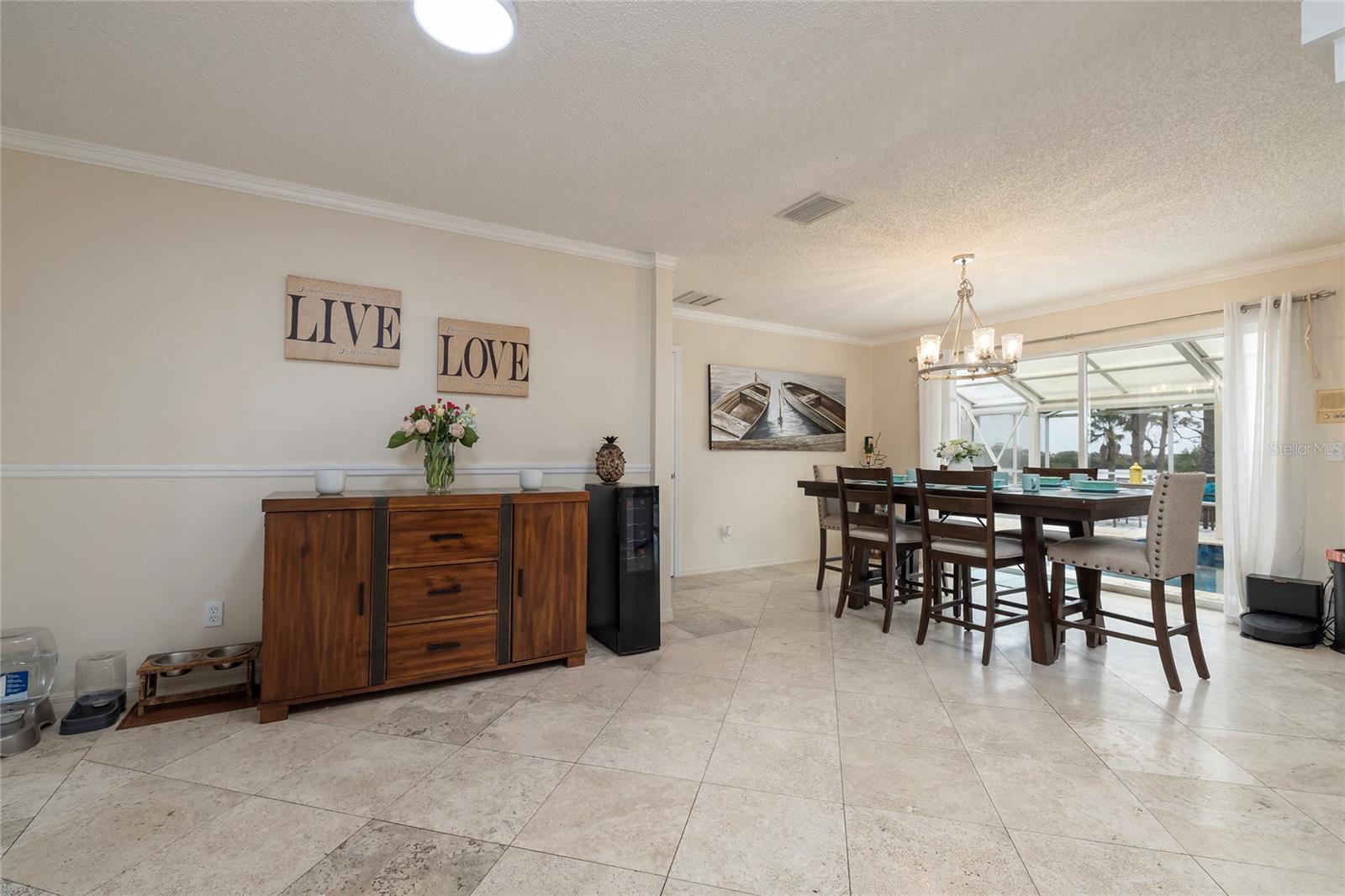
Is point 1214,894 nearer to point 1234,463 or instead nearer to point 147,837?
point 147,837

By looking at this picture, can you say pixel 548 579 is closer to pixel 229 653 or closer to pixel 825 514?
pixel 229 653

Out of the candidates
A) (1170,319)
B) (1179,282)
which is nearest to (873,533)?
(1170,319)

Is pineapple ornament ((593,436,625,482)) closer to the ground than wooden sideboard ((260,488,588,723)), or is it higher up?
higher up

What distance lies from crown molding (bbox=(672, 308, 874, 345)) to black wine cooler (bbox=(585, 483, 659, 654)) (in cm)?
240

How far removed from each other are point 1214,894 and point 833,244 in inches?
128

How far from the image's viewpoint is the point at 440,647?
8.45 ft

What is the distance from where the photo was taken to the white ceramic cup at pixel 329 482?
2.53 meters

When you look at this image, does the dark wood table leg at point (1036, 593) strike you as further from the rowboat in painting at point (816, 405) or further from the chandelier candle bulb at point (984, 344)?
the rowboat in painting at point (816, 405)

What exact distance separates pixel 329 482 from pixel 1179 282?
18.6ft

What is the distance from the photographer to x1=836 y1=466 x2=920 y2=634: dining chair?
11.3ft

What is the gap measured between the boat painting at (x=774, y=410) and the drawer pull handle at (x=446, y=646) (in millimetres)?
3125

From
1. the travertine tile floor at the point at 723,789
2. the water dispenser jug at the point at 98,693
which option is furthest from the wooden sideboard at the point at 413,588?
the water dispenser jug at the point at 98,693

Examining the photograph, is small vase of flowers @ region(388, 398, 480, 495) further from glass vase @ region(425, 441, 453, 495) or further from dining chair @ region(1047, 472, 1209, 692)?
dining chair @ region(1047, 472, 1209, 692)

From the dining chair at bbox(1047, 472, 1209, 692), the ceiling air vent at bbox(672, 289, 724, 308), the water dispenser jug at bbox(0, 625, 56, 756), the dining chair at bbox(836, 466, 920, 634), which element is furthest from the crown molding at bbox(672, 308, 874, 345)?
the water dispenser jug at bbox(0, 625, 56, 756)
